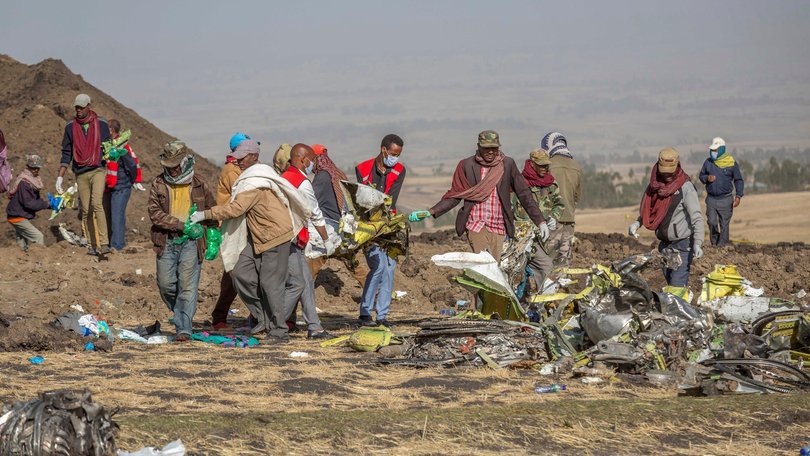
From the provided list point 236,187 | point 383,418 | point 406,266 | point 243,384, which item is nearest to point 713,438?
point 383,418

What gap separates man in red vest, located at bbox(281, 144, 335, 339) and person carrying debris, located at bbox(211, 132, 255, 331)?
0.49 m

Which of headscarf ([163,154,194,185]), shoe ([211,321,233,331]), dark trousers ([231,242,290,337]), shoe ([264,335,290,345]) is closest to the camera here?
headscarf ([163,154,194,185])

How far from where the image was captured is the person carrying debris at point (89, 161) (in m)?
17.4

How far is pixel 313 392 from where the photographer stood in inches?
379

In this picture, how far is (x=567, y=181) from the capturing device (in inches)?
552

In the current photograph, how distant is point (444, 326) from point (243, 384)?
2145 mm

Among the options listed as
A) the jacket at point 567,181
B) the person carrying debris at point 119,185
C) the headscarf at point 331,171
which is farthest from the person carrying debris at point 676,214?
the person carrying debris at point 119,185

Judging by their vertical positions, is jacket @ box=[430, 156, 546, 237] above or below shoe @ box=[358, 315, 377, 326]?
above

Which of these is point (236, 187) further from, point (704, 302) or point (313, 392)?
point (704, 302)

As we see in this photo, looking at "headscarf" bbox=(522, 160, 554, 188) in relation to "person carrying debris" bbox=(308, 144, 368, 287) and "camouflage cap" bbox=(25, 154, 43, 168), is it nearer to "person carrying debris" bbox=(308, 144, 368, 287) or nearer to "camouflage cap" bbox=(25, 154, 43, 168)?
"person carrying debris" bbox=(308, 144, 368, 287)

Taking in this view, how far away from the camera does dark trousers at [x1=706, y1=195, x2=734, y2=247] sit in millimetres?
19844

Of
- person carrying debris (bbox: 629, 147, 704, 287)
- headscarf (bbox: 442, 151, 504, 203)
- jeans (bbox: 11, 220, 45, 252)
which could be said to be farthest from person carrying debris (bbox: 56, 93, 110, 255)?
person carrying debris (bbox: 629, 147, 704, 287)

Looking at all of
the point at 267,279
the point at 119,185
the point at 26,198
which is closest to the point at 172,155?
the point at 267,279

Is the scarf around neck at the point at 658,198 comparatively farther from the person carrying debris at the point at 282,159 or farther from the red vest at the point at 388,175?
the person carrying debris at the point at 282,159
